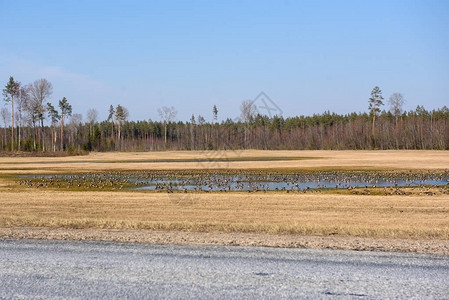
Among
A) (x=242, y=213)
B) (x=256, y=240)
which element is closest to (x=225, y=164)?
(x=242, y=213)

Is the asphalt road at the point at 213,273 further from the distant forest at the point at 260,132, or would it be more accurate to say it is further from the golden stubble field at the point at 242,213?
the distant forest at the point at 260,132

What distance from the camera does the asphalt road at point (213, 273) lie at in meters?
6.43

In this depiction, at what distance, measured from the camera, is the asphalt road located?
6.43 metres

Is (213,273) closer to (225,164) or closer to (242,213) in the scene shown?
(242,213)

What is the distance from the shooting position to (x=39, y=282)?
6.91 metres

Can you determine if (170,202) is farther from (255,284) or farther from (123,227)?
(255,284)

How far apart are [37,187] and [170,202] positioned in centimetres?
1411

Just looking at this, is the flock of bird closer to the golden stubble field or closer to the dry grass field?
the golden stubble field

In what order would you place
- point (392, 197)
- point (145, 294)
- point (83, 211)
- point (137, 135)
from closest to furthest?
point (145, 294)
point (83, 211)
point (392, 197)
point (137, 135)

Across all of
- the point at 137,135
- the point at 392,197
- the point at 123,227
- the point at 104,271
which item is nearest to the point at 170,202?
the point at 123,227

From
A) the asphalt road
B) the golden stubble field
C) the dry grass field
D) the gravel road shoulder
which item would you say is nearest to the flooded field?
the golden stubble field

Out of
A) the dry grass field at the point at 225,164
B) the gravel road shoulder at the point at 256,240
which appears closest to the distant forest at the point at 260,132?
the dry grass field at the point at 225,164

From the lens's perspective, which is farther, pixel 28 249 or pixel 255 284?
pixel 28 249

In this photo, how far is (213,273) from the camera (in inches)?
291
